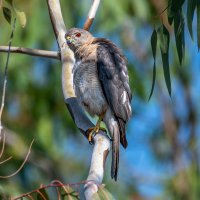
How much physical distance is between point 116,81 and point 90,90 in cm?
Result: 20

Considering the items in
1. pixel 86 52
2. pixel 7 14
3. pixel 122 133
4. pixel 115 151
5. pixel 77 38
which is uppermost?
pixel 77 38

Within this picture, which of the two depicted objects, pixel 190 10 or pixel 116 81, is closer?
pixel 190 10

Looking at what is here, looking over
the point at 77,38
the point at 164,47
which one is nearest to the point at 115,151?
the point at 164,47

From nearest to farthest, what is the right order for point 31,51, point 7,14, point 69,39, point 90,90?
point 7,14
point 31,51
point 90,90
point 69,39

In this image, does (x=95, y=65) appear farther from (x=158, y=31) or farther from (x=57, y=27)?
(x=158, y=31)

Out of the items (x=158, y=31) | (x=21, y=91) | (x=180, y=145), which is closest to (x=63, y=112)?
(x=21, y=91)

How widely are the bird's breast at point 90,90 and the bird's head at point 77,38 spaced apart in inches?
9.9

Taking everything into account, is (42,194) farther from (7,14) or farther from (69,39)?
(69,39)

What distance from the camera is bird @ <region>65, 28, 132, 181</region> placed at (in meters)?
5.09

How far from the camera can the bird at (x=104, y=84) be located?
5.09 m

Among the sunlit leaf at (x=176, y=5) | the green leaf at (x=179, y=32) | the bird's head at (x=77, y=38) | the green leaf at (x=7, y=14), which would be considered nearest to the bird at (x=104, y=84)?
the bird's head at (x=77, y=38)

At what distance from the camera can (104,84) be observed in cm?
527

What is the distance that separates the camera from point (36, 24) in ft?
28.7

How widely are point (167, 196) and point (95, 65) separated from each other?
17.5 feet
